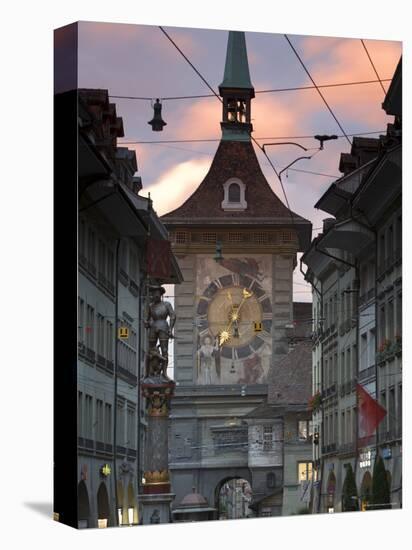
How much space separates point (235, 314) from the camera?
80.4 ft

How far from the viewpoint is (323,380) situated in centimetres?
2514

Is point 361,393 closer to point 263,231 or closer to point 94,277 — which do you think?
point 263,231

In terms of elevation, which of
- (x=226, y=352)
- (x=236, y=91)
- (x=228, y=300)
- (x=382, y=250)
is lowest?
(x=226, y=352)

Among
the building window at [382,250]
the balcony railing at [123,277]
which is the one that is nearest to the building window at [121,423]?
the balcony railing at [123,277]

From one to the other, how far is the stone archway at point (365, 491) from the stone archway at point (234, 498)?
5.12ft

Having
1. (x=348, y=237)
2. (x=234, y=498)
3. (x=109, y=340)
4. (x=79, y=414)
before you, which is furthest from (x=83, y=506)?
(x=348, y=237)

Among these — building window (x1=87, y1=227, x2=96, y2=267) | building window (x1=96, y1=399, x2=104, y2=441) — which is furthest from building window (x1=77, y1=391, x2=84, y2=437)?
building window (x1=87, y1=227, x2=96, y2=267)

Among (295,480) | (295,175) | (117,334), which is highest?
(295,175)

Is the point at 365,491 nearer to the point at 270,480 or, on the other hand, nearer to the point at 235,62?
the point at 270,480

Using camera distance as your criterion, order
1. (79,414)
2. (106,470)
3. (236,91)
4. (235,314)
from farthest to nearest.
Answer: (235,314) → (236,91) → (106,470) → (79,414)

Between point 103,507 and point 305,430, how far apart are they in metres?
3.01

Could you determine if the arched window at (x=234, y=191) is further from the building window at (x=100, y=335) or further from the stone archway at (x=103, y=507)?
the stone archway at (x=103, y=507)

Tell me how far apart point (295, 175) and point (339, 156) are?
658 millimetres

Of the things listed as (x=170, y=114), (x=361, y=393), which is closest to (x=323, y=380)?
(x=361, y=393)
